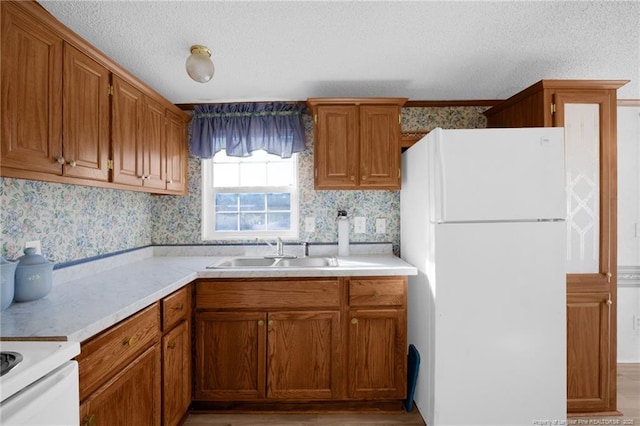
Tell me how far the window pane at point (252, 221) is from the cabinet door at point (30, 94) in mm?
1495

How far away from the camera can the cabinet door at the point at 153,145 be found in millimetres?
1963

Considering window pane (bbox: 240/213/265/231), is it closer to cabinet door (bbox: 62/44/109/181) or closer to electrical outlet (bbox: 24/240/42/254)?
cabinet door (bbox: 62/44/109/181)

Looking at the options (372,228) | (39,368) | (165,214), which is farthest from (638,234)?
(165,214)

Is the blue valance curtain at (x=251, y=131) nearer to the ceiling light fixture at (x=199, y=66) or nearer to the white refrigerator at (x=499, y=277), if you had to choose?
the ceiling light fixture at (x=199, y=66)

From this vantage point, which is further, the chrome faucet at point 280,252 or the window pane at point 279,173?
the window pane at point 279,173

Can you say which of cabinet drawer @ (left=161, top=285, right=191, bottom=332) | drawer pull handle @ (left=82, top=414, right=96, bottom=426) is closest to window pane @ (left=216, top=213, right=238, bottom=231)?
cabinet drawer @ (left=161, top=285, right=191, bottom=332)

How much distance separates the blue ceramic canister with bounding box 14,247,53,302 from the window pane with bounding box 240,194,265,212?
1.47 metres

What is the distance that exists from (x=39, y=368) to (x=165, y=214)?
197cm

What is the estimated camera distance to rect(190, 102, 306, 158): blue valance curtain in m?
2.54

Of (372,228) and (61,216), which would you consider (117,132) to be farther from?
(372,228)

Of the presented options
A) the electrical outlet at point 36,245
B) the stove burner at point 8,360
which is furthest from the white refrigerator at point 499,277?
the electrical outlet at point 36,245

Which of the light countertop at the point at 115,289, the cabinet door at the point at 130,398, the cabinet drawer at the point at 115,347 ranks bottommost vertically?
the cabinet door at the point at 130,398

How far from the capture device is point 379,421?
6.29ft

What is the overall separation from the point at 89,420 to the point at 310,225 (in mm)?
1825
